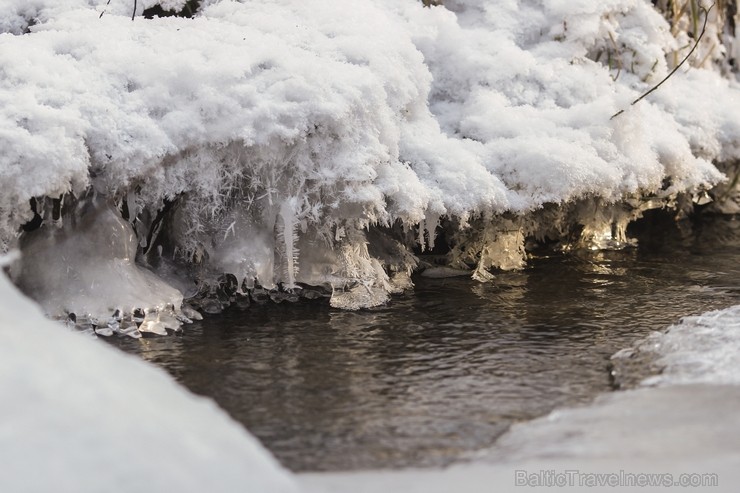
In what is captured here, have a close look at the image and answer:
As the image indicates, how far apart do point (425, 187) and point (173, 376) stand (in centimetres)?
154

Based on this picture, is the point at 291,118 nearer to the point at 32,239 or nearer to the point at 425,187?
the point at 425,187

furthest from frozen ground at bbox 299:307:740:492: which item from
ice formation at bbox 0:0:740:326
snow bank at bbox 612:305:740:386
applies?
ice formation at bbox 0:0:740:326

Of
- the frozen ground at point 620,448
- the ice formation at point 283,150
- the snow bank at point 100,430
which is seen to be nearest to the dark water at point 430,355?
the frozen ground at point 620,448

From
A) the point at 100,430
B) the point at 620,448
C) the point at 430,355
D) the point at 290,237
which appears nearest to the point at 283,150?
the point at 290,237

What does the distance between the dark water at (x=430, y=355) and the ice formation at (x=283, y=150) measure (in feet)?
0.81

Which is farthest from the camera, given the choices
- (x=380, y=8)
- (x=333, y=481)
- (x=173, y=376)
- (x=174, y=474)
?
(x=380, y=8)

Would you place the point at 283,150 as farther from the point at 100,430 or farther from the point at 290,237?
the point at 100,430

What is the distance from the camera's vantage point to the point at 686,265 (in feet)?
16.0

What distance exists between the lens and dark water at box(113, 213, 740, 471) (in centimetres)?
262

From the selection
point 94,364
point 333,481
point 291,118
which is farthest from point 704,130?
point 94,364

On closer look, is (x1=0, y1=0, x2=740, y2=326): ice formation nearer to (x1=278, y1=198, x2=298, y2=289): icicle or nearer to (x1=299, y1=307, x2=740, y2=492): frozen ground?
(x1=278, y1=198, x2=298, y2=289): icicle

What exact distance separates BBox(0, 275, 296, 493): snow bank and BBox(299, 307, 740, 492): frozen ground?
338 mm

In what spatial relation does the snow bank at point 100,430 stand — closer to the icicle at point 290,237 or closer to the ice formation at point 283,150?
the ice formation at point 283,150

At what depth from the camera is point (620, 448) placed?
237 centimetres
